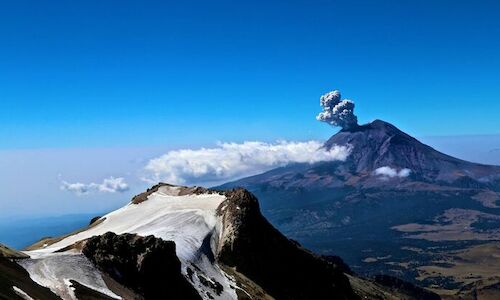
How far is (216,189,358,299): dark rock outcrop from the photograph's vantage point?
113 metres

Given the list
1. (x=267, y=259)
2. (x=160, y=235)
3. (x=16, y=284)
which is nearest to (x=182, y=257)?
(x=160, y=235)

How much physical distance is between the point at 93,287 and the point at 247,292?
1428 inches

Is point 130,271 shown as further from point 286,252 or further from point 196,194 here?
point 196,194

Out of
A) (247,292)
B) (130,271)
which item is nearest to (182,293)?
(130,271)

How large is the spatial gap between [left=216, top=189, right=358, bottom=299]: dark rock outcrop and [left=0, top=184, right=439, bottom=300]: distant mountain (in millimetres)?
215

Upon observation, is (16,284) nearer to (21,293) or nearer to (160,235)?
(21,293)

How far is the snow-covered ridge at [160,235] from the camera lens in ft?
235

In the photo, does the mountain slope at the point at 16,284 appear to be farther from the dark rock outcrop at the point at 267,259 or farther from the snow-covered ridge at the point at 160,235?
the dark rock outcrop at the point at 267,259

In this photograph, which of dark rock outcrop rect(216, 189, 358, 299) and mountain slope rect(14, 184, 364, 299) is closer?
mountain slope rect(14, 184, 364, 299)

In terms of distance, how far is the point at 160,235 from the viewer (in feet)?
363

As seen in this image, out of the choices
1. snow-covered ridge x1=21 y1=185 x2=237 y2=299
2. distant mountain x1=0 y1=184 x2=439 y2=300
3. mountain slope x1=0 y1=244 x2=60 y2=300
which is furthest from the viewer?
distant mountain x1=0 y1=184 x2=439 y2=300

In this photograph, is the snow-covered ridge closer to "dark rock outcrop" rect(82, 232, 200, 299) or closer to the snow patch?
"dark rock outcrop" rect(82, 232, 200, 299)

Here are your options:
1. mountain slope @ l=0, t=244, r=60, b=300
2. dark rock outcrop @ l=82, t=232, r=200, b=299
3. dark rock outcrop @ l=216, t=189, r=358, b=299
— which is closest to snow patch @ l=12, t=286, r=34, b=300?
mountain slope @ l=0, t=244, r=60, b=300

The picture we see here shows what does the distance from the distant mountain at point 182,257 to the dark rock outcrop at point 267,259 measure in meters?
0.21
